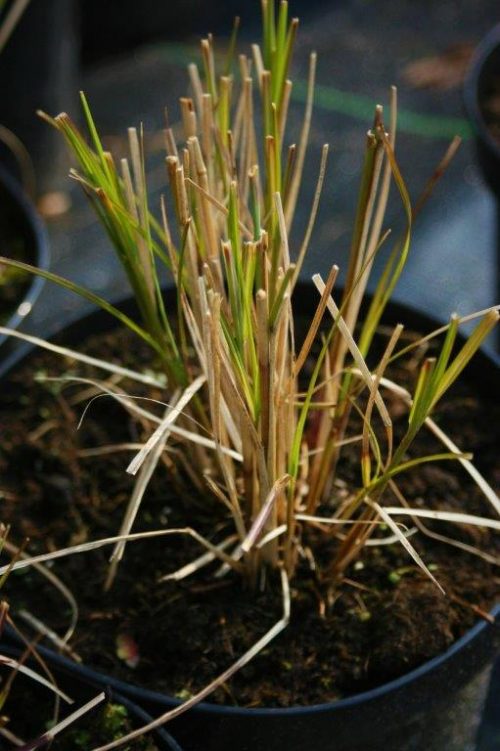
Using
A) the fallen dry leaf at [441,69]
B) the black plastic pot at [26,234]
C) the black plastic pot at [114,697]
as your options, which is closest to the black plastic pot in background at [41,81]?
the black plastic pot at [26,234]

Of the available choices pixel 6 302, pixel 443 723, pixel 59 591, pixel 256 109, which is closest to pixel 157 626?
pixel 59 591

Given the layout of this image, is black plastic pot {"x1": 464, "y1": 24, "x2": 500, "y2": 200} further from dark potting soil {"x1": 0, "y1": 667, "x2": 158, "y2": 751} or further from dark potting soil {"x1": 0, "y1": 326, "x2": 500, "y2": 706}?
dark potting soil {"x1": 0, "y1": 667, "x2": 158, "y2": 751}

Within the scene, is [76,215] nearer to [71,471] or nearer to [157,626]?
[71,471]

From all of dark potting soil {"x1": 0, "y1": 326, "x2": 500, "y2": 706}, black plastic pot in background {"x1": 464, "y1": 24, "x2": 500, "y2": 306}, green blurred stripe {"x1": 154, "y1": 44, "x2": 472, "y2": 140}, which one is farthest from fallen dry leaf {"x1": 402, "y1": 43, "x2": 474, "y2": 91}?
dark potting soil {"x1": 0, "y1": 326, "x2": 500, "y2": 706}

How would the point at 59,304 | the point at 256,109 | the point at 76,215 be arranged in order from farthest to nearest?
the point at 256,109 < the point at 76,215 < the point at 59,304

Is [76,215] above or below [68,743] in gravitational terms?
above

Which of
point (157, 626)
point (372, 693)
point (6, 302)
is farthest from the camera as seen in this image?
point (6, 302)

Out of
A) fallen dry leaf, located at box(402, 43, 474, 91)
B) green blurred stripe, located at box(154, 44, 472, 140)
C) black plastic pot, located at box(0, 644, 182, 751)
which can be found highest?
fallen dry leaf, located at box(402, 43, 474, 91)

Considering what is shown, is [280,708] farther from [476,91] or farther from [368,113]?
[368,113]
